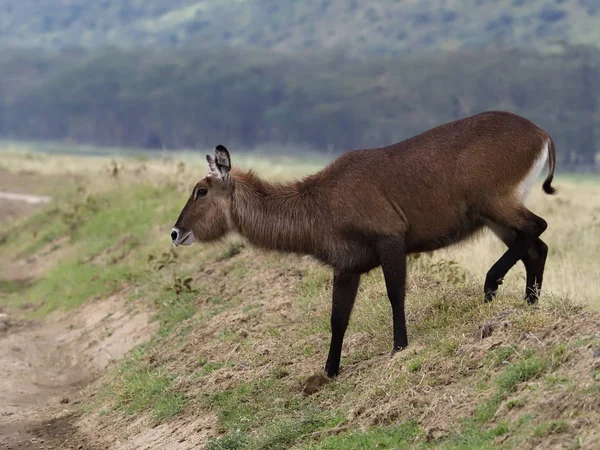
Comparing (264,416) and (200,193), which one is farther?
(200,193)

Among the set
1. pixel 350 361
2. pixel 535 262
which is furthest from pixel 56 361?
pixel 535 262

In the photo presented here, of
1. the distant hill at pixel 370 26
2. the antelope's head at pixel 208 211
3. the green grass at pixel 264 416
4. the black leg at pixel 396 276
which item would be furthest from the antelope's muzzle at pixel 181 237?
the distant hill at pixel 370 26

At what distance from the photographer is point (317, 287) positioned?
34.7ft

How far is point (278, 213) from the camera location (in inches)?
331

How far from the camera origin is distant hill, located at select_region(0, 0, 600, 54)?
136 meters

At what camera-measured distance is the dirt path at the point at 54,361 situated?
952 centimetres

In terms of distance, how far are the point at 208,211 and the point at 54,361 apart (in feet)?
16.3

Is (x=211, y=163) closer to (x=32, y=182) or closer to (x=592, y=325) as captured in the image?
Answer: (x=592, y=325)

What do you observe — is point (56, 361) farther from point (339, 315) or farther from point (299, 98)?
point (299, 98)

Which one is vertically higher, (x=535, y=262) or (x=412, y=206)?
(x=412, y=206)

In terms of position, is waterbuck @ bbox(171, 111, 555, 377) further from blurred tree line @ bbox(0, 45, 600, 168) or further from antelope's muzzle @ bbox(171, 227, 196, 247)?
blurred tree line @ bbox(0, 45, 600, 168)

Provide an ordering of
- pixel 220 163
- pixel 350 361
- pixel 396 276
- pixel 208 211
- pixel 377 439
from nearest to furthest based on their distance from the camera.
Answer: pixel 377 439 → pixel 396 276 → pixel 350 361 → pixel 220 163 → pixel 208 211

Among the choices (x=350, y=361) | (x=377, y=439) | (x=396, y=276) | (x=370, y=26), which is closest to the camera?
(x=377, y=439)

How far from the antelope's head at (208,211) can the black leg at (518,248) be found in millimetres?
2119
